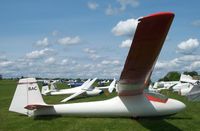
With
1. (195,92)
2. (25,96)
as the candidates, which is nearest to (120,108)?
(25,96)

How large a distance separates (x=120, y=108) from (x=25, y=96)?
3.39 meters

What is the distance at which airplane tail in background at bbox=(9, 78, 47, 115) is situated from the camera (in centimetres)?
1050

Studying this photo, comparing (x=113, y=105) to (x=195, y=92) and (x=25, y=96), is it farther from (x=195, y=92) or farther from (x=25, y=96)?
(x=195, y=92)

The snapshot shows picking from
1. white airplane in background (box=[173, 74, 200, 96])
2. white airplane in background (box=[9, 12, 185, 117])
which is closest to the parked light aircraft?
white airplane in background (box=[9, 12, 185, 117])

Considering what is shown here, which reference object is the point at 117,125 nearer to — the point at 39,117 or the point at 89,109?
the point at 89,109

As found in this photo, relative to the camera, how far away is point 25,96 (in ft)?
34.5

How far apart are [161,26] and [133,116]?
4875 millimetres

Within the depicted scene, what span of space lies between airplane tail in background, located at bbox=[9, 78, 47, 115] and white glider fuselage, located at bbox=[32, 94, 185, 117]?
414 millimetres

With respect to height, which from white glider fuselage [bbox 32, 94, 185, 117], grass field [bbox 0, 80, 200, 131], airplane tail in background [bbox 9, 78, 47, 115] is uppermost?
airplane tail in background [bbox 9, 78, 47, 115]

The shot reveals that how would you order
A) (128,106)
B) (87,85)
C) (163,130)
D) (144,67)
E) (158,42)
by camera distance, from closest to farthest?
(158,42) < (144,67) < (163,130) < (128,106) < (87,85)

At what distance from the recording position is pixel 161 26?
657 cm

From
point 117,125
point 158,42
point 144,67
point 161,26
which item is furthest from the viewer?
point 117,125

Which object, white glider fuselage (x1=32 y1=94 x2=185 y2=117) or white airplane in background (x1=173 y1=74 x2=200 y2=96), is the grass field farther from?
white airplane in background (x1=173 y1=74 x2=200 y2=96)

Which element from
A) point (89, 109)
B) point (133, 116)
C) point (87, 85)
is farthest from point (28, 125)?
point (87, 85)
